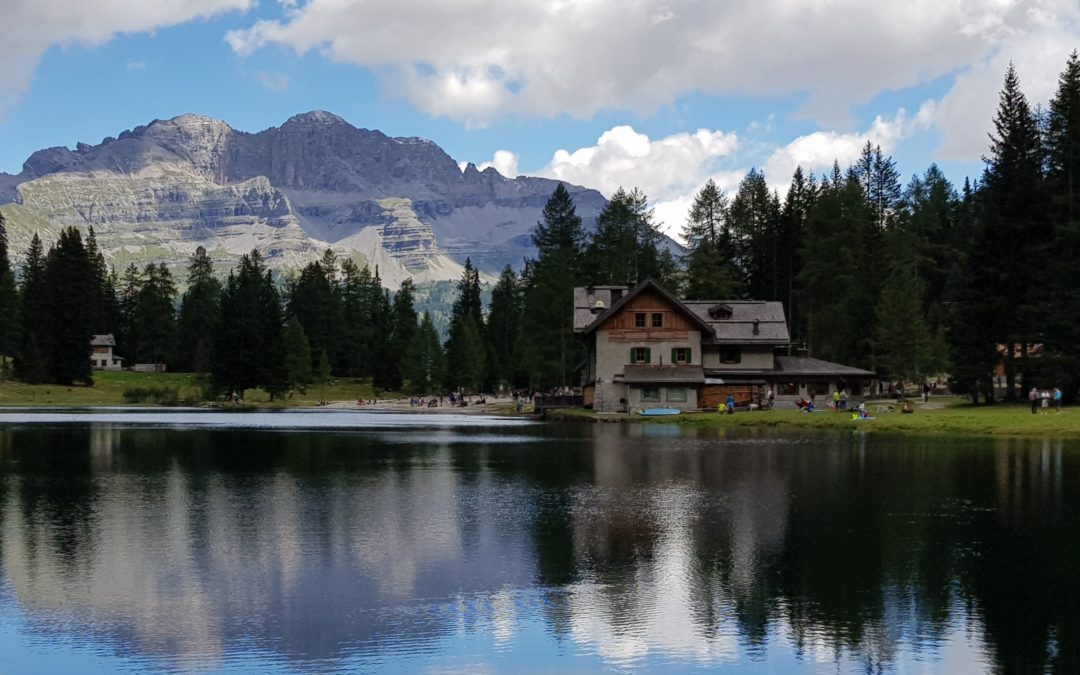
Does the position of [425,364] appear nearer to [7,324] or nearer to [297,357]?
[297,357]

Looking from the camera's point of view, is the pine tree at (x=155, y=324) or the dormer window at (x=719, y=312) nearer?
the dormer window at (x=719, y=312)

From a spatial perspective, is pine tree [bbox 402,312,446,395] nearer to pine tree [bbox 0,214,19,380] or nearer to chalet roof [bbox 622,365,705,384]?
pine tree [bbox 0,214,19,380]

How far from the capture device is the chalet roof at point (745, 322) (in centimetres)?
9156

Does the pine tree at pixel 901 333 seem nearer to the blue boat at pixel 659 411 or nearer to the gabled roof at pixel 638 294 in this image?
the gabled roof at pixel 638 294

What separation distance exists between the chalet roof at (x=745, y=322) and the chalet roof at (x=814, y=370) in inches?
86.1

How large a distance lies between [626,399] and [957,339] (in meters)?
26.7

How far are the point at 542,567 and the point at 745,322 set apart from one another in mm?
73375

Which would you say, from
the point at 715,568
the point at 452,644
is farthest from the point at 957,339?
the point at 452,644

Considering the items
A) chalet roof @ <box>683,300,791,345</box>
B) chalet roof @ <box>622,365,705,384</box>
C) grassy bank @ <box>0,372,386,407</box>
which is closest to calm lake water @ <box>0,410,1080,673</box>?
chalet roof @ <box>622,365,705,384</box>

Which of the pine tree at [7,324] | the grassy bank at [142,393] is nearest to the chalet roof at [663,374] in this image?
the grassy bank at [142,393]

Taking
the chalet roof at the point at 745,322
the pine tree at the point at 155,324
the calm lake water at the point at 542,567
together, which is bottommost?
the calm lake water at the point at 542,567

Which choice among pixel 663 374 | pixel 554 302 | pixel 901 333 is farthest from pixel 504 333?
pixel 901 333

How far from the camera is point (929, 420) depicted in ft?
215

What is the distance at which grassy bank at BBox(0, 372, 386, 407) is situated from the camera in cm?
12825
